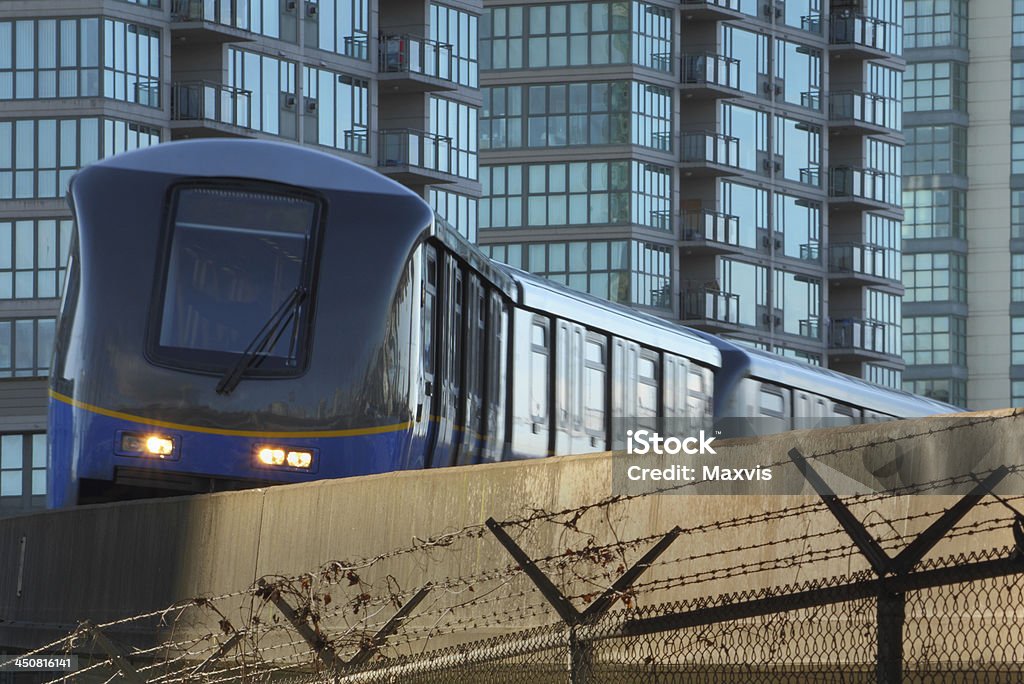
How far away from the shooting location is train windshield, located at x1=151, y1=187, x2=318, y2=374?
17.1m

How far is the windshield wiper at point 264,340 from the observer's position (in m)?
16.9

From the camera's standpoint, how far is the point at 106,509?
621 inches

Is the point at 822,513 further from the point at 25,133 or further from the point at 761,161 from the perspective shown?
the point at 761,161

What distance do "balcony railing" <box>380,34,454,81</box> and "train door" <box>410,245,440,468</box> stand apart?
4698 cm

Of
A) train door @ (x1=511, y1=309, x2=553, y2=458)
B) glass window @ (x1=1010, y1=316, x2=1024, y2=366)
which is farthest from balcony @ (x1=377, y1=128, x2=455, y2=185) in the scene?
glass window @ (x1=1010, y1=316, x2=1024, y2=366)

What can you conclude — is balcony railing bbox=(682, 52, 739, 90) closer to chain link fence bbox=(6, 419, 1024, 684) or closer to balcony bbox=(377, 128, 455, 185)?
balcony bbox=(377, 128, 455, 185)

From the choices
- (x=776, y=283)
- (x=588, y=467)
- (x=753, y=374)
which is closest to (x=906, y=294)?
(x=776, y=283)

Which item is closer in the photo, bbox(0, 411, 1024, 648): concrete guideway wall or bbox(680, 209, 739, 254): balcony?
bbox(0, 411, 1024, 648): concrete guideway wall

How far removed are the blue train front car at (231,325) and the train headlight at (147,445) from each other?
0.01 meters

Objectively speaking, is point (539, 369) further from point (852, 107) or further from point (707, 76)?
point (852, 107)

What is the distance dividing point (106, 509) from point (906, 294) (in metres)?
88.6

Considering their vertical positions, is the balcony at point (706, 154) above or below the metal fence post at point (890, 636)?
above

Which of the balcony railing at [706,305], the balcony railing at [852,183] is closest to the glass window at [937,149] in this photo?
the balcony railing at [852,183]

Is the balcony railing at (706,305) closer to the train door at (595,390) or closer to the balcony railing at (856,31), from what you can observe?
the balcony railing at (856,31)
